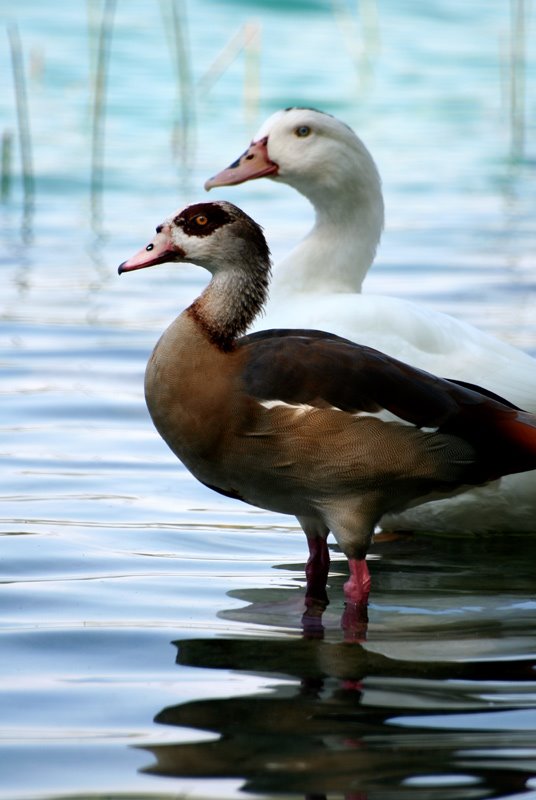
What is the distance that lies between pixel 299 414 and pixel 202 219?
69cm

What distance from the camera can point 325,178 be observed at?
6.33m

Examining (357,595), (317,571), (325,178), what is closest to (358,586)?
(357,595)

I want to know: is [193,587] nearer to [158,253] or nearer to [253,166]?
[158,253]

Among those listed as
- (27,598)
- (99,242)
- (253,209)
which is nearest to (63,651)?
(27,598)

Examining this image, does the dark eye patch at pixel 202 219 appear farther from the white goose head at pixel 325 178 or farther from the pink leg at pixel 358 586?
the white goose head at pixel 325 178

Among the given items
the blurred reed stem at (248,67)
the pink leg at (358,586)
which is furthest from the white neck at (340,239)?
the blurred reed stem at (248,67)

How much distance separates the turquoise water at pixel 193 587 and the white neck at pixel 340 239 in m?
1.00

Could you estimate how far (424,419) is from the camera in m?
4.34

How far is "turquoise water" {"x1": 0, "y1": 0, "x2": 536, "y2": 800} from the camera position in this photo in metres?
3.33

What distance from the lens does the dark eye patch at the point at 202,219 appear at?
4457mm

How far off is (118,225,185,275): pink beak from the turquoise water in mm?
996

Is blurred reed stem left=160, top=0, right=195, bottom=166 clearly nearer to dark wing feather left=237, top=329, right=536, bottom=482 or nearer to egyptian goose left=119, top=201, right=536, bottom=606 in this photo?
egyptian goose left=119, top=201, right=536, bottom=606

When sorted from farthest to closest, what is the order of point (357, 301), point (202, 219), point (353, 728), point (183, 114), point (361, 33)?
point (361, 33)
point (183, 114)
point (357, 301)
point (202, 219)
point (353, 728)

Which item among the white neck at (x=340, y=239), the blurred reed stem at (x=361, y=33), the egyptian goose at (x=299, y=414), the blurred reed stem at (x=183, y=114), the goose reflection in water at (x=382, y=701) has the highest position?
the blurred reed stem at (x=361, y=33)
